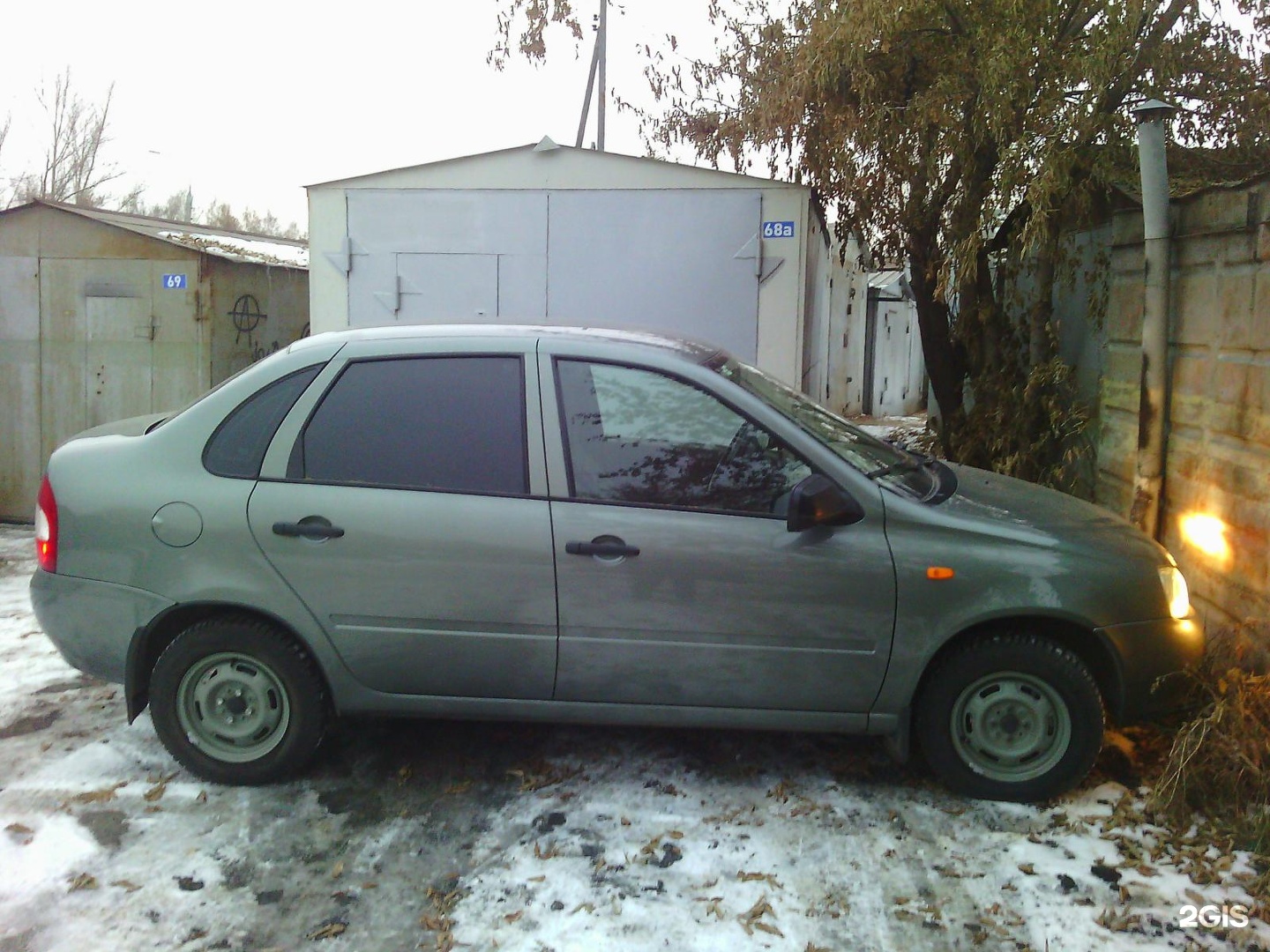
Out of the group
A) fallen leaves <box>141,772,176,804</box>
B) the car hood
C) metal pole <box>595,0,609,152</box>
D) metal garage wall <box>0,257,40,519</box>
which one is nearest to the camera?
the car hood

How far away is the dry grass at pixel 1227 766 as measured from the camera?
3.98m

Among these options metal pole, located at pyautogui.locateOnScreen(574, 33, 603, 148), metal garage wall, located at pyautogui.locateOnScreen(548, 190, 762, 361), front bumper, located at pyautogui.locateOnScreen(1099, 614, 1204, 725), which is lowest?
front bumper, located at pyautogui.locateOnScreen(1099, 614, 1204, 725)

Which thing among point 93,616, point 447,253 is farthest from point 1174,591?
point 447,253

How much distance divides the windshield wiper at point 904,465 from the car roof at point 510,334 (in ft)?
2.58

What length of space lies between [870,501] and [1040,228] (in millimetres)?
3239

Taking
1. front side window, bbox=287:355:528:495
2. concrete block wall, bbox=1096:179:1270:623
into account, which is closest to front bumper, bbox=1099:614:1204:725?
concrete block wall, bbox=1096:179:1270:623

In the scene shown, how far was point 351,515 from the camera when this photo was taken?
4148mm

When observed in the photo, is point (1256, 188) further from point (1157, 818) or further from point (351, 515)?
point (351, 515)

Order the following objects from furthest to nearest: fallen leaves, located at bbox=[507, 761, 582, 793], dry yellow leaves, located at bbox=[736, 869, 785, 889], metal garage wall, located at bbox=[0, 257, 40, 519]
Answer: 1. metal garage wall, located at bbox=[0, 257, 40, 519]
2. fallen leaves, located at bbox=[507, 761, 582, 793]
3. dry yellow leaves, located at bbox=[736, 869, 785, 889]

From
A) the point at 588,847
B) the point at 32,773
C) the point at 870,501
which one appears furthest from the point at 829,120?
the point at 32,773

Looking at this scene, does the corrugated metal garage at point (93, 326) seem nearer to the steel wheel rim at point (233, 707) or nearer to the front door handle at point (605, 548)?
the steel wheel rim at point (233, 707)

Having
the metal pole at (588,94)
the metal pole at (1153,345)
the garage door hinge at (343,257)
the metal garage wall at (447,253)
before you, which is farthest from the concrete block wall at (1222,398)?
the metal pole at (588,94)

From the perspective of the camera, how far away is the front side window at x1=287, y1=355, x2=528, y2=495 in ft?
13.7

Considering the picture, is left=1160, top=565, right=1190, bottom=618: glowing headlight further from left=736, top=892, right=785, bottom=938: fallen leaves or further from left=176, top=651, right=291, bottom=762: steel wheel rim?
left=176, top=651, right=291, bottom=762: steel wheel rim
